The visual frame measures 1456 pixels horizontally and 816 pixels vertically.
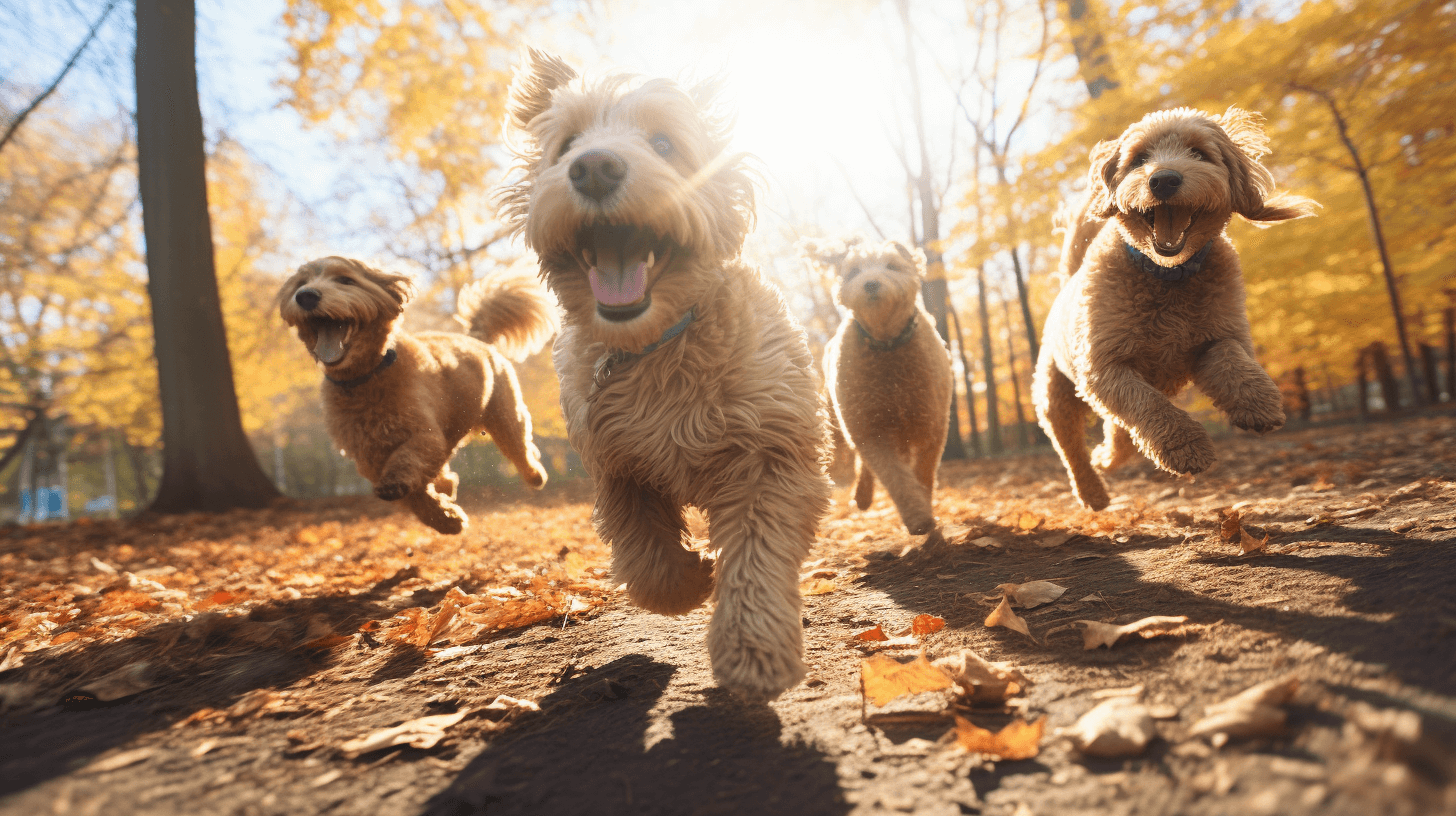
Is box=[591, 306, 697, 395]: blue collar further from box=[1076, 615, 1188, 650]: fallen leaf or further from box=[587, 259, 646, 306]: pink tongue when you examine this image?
box=[1076, 615, 1188, 650]: fallen leaf

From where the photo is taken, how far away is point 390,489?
15.5 ft

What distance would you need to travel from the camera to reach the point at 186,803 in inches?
64.2

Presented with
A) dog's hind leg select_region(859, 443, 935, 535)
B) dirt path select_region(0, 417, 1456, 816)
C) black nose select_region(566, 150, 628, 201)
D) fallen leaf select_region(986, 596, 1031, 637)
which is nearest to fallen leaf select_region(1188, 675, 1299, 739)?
dirt path select_region(0, 417, 1456, 816)

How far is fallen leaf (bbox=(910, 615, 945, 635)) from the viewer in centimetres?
277

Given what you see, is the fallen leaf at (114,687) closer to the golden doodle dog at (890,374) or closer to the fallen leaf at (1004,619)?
the fallen leaf at (1004,619)

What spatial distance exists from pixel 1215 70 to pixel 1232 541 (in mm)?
6324

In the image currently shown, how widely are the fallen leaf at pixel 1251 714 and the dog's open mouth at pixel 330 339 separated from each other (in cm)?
518

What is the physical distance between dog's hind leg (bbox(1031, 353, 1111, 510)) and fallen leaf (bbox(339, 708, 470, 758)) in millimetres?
4335

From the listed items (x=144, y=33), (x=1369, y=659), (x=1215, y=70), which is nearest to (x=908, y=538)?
(x=1369, y=659)

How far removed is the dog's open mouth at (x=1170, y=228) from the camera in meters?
3.52

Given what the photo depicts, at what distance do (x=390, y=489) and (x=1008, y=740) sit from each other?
4256 millimetres

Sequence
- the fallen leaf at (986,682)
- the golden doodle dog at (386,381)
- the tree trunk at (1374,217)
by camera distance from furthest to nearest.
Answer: the tree trunk at (1374,217) < the golden doodle dog at (386,381) < the fallen leaf at (986,682)

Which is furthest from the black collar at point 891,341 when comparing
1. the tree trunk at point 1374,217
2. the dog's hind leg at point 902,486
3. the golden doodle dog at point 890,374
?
the tree trunk at point 1374,217

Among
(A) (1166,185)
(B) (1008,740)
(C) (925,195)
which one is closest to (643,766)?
(B) (1008,740)
